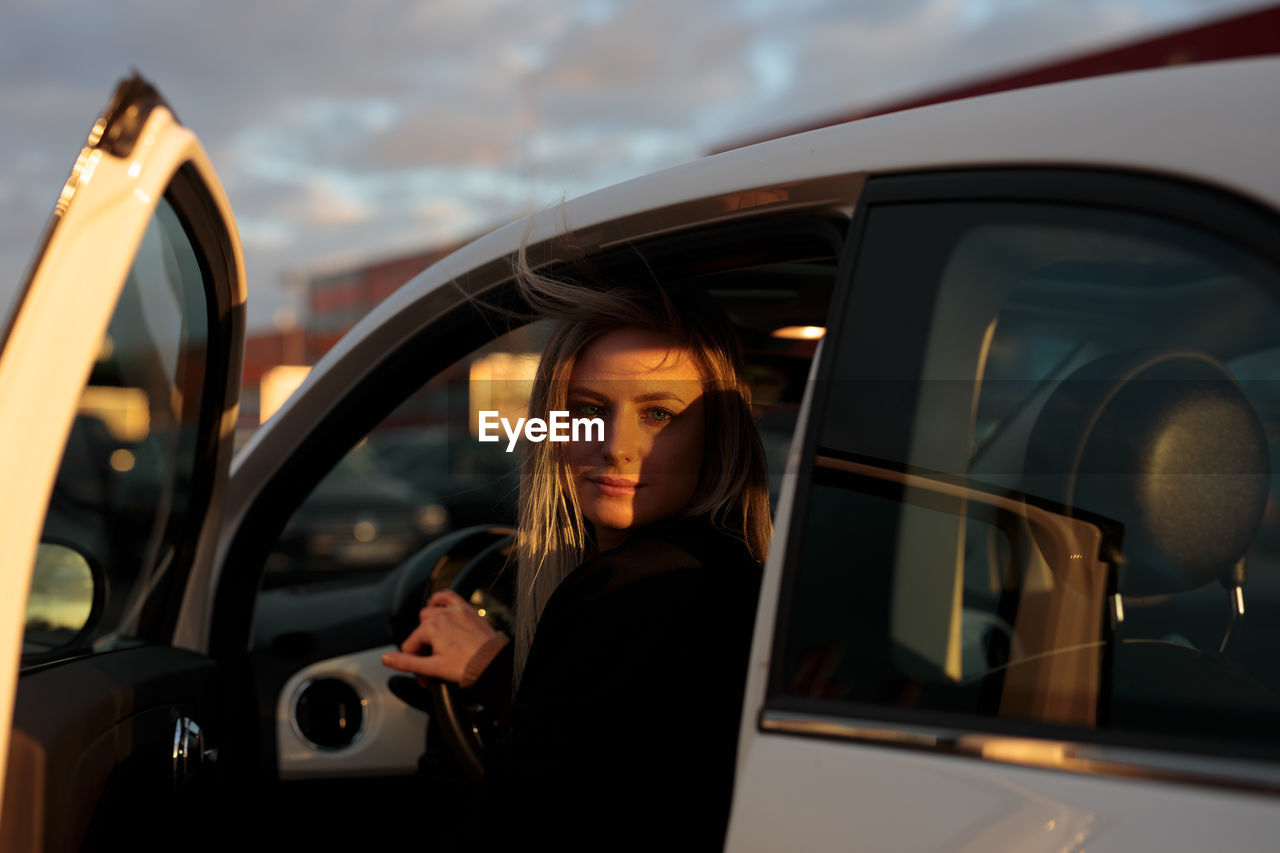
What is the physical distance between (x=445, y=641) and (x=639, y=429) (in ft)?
1.67

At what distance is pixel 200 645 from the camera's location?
2.00 m

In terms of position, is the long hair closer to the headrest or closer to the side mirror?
the headrest

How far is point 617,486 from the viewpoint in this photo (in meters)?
1.68

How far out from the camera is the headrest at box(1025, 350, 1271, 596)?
109cm

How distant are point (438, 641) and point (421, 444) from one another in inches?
453

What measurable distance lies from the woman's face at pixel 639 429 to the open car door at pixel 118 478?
28.3 inches

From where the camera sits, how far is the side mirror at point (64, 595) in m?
1.79

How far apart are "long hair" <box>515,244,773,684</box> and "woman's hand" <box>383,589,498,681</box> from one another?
99mm

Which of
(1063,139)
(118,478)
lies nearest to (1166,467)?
(1063,139)

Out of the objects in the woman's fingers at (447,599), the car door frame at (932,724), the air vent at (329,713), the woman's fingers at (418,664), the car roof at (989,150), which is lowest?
the air vent at (329,713)

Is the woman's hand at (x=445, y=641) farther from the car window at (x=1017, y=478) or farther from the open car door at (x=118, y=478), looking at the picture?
the car window at (x=1017, y=478)

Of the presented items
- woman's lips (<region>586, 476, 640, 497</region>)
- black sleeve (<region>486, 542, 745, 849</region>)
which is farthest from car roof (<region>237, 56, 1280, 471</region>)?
black sleeve (<region>486, 542, 745, 849</region>)

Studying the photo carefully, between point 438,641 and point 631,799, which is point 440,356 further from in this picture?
point 631,799

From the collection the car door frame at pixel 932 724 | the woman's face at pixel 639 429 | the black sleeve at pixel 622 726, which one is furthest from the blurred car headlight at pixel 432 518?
the car door frame at pixel 932 724
